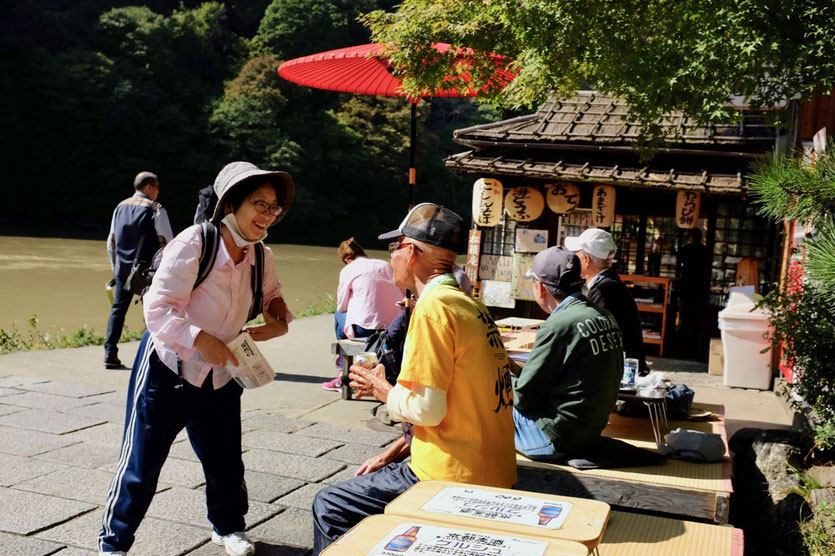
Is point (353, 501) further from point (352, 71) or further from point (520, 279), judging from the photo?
point (520, 279)

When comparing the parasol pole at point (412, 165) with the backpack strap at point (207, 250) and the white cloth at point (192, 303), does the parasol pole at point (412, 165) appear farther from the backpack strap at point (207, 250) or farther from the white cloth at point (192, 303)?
the backpack strap at point (207, 250)

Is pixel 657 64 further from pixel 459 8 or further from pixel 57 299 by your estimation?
pixel 57 299

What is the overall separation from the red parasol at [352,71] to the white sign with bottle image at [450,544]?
4.40 meters

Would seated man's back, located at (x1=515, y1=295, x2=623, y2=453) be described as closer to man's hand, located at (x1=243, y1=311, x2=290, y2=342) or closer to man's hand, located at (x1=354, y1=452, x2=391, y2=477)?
man's hand, located at (x1=354, y1=452, x2=391, y2=477)

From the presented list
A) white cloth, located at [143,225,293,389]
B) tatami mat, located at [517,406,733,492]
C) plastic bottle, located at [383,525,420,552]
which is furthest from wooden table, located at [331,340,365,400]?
plastic bottle, located at [383,525,420,552]

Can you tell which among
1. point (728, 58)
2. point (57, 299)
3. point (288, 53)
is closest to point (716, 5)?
point (728, 58)

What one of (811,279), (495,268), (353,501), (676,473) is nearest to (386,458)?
(353,501)

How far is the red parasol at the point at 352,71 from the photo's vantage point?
653cm

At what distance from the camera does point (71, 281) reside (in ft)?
66.5

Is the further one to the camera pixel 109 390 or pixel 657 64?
pixel 109 390

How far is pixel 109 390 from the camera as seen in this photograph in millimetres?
6531

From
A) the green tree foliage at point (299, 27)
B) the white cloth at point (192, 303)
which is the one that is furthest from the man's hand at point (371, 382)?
the green tree foliage at point (299, 27)

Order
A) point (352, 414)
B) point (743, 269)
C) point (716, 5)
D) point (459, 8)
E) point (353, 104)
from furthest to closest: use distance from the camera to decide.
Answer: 1. point (353, 104)
2. point (743, 269)
3. point (459, 8)
4. point (352, 414)
5. point (716, 5)

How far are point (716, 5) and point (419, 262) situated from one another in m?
3.22
